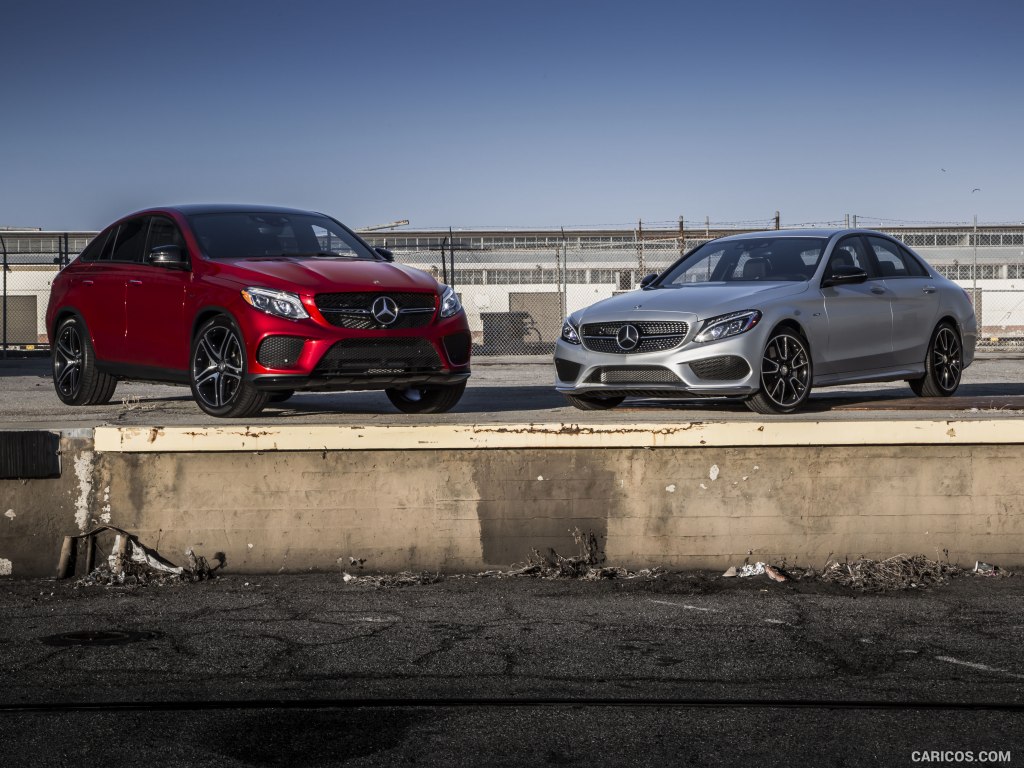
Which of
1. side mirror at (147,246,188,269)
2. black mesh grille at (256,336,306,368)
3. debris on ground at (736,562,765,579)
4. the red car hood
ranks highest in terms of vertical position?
side mirror at (147,246,188,269)

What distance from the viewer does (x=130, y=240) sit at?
1061 cm

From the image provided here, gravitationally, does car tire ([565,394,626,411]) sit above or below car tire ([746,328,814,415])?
below

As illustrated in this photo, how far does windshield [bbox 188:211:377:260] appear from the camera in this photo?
9805 millimetres

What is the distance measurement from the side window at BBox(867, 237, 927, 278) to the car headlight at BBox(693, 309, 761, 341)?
2180 millimetres

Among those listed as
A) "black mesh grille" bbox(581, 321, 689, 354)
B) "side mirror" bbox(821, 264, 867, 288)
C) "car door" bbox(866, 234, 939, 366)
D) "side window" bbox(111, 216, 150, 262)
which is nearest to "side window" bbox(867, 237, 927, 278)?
"car door" bbox(866, 234, 939, 366)

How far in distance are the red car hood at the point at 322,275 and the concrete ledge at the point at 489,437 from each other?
1567 millimetres

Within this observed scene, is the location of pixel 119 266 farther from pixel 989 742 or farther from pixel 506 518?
pixel 989 742

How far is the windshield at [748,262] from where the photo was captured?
10664mm

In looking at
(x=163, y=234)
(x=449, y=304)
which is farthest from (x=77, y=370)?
(x=449, y=304)

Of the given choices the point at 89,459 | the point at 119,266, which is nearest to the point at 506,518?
the point at 89,459

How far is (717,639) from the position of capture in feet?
20.1

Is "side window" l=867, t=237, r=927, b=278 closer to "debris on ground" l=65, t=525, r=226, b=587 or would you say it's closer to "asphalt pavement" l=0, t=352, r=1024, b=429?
"asphalt pavement" l=0, t=352, r=1024, b=429

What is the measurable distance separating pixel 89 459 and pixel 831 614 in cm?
415

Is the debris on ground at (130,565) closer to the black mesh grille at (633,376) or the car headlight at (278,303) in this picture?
the car headlight at (278,303)
